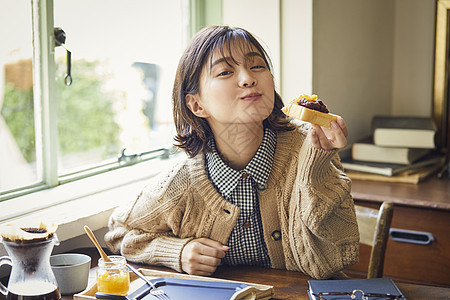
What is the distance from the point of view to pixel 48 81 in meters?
1.73

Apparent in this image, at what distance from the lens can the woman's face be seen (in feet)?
4.55

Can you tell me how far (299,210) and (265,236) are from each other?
13 centimetres

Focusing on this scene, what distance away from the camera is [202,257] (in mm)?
1393

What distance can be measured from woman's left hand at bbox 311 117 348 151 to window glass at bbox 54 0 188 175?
87 centimetres

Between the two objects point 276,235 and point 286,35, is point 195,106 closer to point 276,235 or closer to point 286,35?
point 276,235

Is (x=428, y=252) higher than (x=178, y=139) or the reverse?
the reverse

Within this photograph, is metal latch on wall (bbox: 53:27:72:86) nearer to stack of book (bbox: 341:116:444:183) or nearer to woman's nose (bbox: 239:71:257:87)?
woman's nose (bbox: 239:71:257:87)

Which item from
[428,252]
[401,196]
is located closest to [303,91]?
[401,196]

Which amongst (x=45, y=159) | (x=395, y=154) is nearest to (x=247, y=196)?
(x=45, y=159)

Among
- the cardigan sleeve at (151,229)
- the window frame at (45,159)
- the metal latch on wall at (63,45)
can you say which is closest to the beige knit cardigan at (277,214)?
the cardigan sleeve at (151,229)

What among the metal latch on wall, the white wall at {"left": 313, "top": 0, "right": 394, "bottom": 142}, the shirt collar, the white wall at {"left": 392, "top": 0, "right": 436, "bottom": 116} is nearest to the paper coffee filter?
the shirt collar

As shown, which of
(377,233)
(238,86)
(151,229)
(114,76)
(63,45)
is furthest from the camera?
(114,76)

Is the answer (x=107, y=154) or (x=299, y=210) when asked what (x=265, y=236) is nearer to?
(x=299, y=210)

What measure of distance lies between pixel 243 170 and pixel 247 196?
0.21 feet
